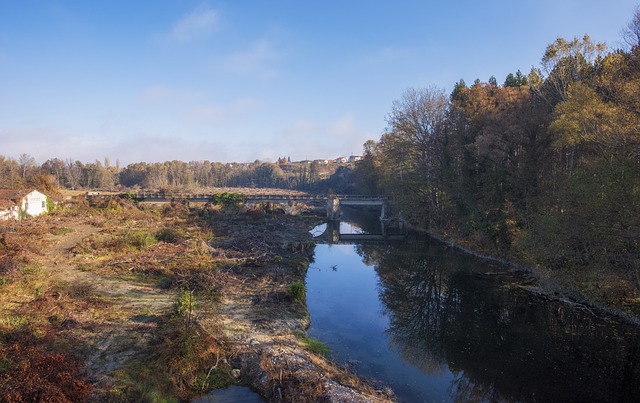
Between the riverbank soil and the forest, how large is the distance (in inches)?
624

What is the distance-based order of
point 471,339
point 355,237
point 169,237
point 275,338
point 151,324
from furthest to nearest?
point 355,237 < point 169,237 < point 471,339 < point 151,324 < point 275,338

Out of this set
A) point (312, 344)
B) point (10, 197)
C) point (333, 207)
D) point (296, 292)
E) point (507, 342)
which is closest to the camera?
point (312, 344)

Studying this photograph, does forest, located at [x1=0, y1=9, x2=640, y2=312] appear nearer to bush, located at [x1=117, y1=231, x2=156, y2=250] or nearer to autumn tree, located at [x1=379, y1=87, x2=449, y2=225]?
autumn tree, located at [x1=379, y1=87, x2=449, y2=225]

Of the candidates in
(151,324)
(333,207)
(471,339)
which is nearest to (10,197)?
(151,324)

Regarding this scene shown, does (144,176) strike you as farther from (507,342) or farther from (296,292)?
(507,342)

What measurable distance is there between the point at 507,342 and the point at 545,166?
1930 centimetres

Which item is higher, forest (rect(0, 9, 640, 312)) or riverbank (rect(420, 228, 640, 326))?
forest (rect(0, 9, 640, 312))

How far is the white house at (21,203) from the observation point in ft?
140

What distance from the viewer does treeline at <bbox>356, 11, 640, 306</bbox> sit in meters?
18.9

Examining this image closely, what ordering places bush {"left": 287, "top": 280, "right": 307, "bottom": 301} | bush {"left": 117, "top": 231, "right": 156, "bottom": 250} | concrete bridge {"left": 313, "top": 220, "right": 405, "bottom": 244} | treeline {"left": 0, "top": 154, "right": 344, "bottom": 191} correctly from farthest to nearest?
treeline {"left": 0, "top": 154, "right": 344, "bottom": 191} < concrete bridge {"left": 313, "top": 220, "right": 405, "bottom": 244} < bush {"left": 117, "top": 231, "right": 156, "bottom": 250} < bush {"left": 287, "top": 280, "right": 307, "bottom": 301}

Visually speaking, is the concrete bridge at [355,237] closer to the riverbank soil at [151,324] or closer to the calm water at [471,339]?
the riverbank soil at [151,324]

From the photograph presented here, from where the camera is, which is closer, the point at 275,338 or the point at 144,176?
the point at 275,338

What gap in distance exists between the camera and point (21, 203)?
46188mm

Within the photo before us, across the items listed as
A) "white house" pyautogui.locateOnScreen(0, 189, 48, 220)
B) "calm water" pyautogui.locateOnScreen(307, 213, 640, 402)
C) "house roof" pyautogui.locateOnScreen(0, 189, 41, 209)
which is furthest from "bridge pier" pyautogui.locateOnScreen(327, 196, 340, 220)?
"house roof" pyautogui.locateOnScreen(0, 189, 41, 209)
